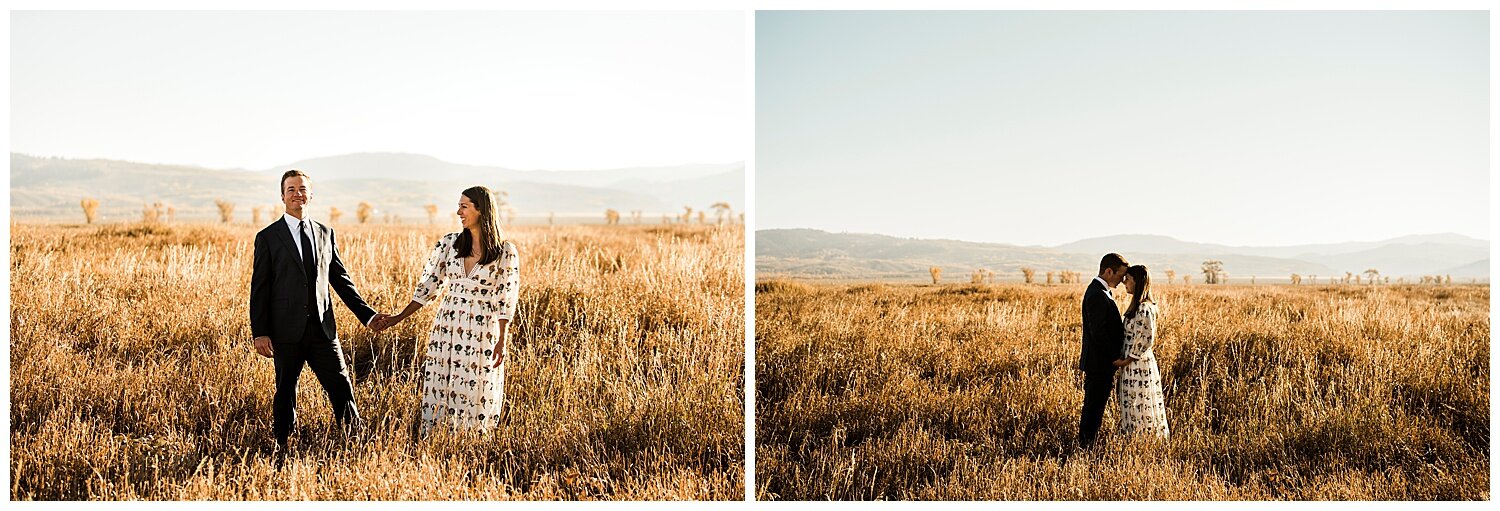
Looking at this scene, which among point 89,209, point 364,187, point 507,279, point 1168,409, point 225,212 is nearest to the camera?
point 507,279

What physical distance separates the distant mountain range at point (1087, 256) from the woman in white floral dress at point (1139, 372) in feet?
11.7

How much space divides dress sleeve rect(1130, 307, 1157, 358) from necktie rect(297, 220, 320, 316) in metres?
3.66

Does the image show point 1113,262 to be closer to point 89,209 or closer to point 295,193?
point 295,193

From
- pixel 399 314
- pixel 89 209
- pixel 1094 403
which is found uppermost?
pixel 89 209

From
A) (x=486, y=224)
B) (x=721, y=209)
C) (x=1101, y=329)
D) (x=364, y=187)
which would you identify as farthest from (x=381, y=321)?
(x=364, y=187)

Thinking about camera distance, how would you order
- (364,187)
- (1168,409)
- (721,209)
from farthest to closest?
(364,187)
(721,209)
(1168,409)

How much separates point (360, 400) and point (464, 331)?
2.84ft

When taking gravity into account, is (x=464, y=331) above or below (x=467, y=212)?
below

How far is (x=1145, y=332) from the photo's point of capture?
4.02m

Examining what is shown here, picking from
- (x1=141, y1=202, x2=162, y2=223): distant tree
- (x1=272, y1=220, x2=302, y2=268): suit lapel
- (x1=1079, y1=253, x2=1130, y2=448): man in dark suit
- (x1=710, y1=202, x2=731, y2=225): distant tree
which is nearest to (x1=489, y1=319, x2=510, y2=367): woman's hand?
(x1=272, y1=220, x2=302, y2=268): suit lapel

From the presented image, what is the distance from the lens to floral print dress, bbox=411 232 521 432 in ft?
11.7

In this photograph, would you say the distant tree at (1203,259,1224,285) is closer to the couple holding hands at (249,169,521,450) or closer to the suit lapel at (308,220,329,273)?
the couple holding hands at (249,169,521,450)

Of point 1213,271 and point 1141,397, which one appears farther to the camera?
point 1213,271

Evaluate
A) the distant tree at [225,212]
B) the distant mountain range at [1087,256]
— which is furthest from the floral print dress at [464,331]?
the distant tree at [225,212]
